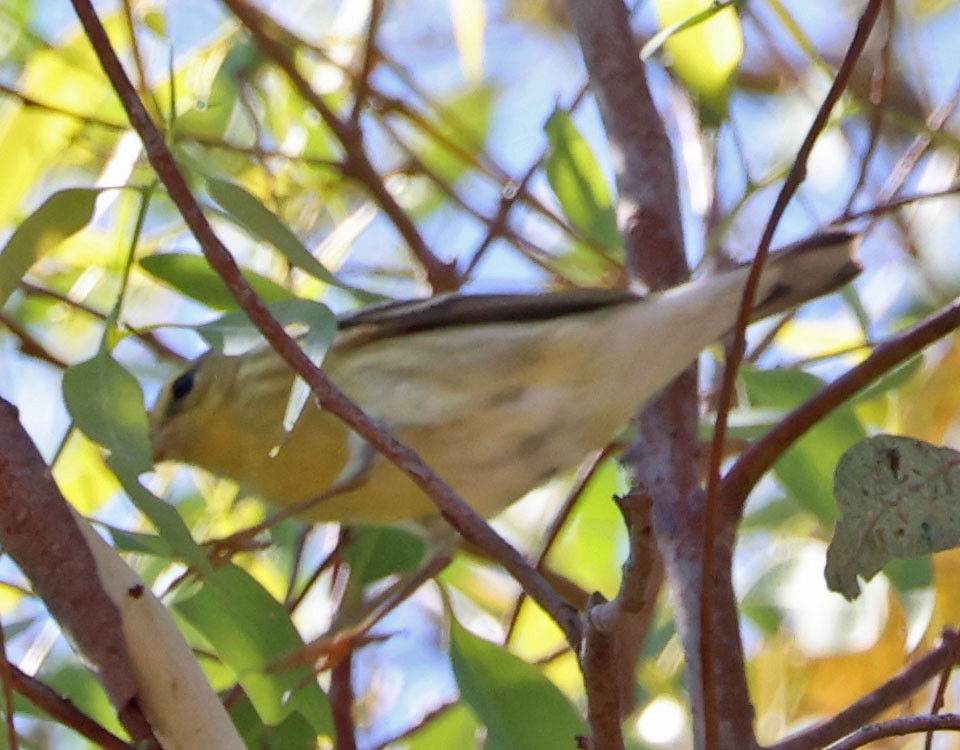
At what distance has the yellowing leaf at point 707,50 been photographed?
1353 millimetres

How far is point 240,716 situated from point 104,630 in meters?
0.37

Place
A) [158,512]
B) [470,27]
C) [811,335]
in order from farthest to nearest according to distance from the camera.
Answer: [811,335] < [470,27] < [158,512]

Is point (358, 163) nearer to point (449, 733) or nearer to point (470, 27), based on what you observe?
Result: point (470, 27)

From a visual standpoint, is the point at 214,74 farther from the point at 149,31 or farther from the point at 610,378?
the point at 610,378

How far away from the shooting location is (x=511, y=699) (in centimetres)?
105

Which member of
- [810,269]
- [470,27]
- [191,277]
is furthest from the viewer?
[470,27]

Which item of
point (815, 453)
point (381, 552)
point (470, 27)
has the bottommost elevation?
point (815, 453)

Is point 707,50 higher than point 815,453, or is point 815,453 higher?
point 707,50

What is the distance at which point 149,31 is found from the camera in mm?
1825

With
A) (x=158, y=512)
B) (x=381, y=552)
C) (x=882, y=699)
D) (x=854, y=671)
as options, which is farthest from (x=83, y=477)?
(x=882, y=699)

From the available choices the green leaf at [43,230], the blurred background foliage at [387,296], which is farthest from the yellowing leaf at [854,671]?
the green leaf at [43,230]

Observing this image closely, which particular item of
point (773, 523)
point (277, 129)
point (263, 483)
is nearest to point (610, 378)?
point (773, 523)

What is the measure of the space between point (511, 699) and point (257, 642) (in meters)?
0.19

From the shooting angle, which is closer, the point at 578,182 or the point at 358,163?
the point at 578,182
